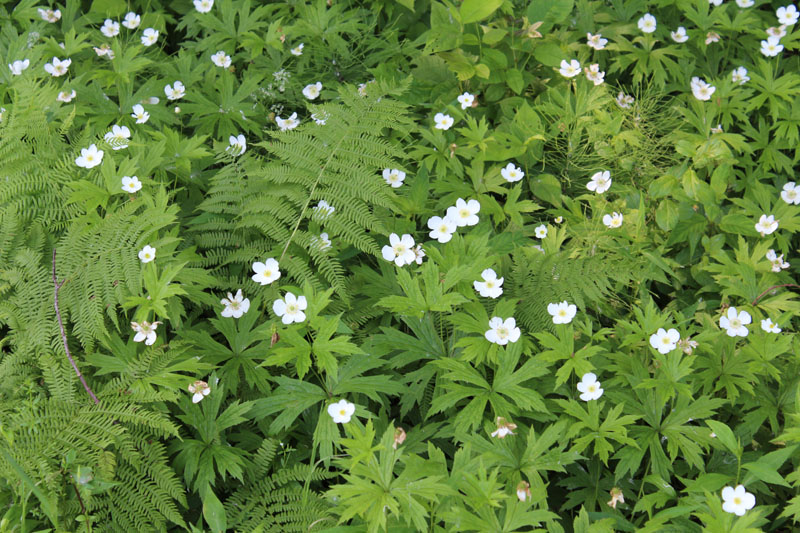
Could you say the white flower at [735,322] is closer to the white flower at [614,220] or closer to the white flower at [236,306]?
the white flower at [614,220]

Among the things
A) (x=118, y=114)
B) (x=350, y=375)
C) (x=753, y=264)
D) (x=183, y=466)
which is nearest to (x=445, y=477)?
(x=350, y=375)

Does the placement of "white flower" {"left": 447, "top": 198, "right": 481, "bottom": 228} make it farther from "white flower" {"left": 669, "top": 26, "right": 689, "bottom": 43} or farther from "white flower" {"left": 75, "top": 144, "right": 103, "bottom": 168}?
"white flower" {"left": 669, "top": 26, "right": 689, "bottom": 43}

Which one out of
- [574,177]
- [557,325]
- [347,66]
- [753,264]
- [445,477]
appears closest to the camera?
[445,477]

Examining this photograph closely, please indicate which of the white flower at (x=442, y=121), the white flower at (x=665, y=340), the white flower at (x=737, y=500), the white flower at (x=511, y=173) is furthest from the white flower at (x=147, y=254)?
the white flower at (x=737, y=500)

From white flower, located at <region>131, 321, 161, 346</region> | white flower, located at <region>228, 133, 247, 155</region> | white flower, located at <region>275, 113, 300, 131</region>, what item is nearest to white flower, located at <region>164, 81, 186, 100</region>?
white flower, located at <region>275, 113, 300, 131</region>

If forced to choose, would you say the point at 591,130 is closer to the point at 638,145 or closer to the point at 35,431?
the point at 638,145

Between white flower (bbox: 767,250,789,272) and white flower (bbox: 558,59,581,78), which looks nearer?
white flower (bbox: 767,250,789,272)
